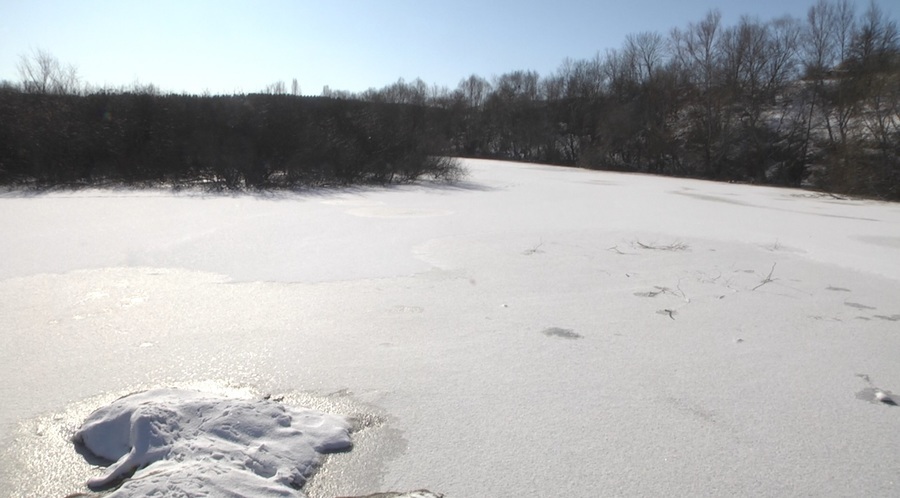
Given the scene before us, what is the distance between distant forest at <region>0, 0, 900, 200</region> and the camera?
1215 cm

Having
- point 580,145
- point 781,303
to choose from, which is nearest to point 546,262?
point 781,303

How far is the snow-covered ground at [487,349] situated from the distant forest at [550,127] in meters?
5.81

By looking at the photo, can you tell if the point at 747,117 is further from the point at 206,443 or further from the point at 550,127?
the point at 206,443

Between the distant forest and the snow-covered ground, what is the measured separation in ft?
19.1

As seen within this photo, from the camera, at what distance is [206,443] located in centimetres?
210

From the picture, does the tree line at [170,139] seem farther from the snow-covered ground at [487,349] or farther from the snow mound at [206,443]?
the snow mound at [206,443]

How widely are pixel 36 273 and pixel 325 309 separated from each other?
2.60 metres

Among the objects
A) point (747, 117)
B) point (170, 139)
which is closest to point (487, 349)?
point (170, 139)

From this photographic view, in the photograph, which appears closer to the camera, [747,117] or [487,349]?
[487,349]

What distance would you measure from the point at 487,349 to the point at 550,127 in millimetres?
33050

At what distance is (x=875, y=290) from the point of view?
4.97 m

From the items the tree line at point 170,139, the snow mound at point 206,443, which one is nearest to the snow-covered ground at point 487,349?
the snow mound at point 206,443

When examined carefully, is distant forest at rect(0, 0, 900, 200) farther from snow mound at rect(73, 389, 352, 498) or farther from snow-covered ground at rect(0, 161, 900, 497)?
snow mound at rect(73, 389, 352, 498)

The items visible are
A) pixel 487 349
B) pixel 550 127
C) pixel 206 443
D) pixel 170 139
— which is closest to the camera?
pixel 206 443
